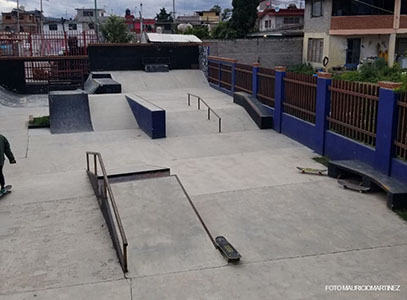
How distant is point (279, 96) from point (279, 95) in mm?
32

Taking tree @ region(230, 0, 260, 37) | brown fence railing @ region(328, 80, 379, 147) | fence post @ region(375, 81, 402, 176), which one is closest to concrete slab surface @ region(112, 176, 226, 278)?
fence post @ region(375, 81, 402, 176)

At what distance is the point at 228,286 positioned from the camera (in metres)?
5.41

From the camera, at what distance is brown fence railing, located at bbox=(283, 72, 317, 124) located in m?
12.6

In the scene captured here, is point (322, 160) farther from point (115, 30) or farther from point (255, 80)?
point (115, 30)

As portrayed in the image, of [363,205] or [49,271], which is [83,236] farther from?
[363,205]

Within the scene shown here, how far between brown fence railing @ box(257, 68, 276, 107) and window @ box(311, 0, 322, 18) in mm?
19831

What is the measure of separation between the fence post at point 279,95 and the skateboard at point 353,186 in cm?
547

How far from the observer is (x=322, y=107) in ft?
38.9

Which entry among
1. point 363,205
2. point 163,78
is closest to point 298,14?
point 163,78

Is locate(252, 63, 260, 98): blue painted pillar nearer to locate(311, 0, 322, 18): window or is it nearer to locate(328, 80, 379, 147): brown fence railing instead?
locate(328, 80, 379, 147): brown fence railing

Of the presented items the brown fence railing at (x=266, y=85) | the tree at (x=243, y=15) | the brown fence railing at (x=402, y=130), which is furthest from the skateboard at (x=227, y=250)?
the tree at (x=243, y=15)

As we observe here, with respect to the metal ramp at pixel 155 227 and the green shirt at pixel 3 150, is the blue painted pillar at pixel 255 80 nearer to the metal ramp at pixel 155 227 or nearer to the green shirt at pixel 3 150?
the metal ramp at pixel 155 227

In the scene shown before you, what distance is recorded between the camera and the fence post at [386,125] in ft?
29.1

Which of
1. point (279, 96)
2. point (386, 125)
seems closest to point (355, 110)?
point (386, 125)
